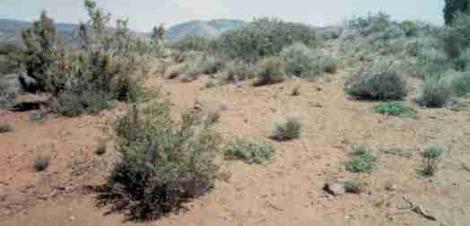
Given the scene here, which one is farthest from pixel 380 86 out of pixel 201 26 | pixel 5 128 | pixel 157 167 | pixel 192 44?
pixel 201 26

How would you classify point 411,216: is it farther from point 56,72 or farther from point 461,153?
point 56,72

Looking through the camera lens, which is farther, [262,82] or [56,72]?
[262,82]

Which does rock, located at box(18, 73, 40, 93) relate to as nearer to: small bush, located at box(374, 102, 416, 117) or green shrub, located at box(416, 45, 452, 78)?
small bush, located at box(374, 102, 416, 117)

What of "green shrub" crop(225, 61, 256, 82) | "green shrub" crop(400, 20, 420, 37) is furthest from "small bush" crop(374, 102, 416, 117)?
"green shrub" crop(400, 20, 420, 37)

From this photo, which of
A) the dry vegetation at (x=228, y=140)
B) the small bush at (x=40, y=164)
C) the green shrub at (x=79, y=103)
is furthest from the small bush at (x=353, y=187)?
the green shrub at (x=79, y=103)

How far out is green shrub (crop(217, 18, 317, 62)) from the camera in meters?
19.3

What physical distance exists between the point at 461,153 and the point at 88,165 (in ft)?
18.7

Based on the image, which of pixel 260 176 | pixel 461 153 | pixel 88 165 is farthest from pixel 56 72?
pixel 461 153

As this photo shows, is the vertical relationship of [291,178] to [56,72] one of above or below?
below

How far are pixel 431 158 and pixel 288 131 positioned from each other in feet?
7.53

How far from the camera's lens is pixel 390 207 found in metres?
7.21

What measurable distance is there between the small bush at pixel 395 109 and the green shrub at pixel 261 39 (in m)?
7.33

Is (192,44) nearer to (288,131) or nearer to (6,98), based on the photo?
(6,98)

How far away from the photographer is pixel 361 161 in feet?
27.8
